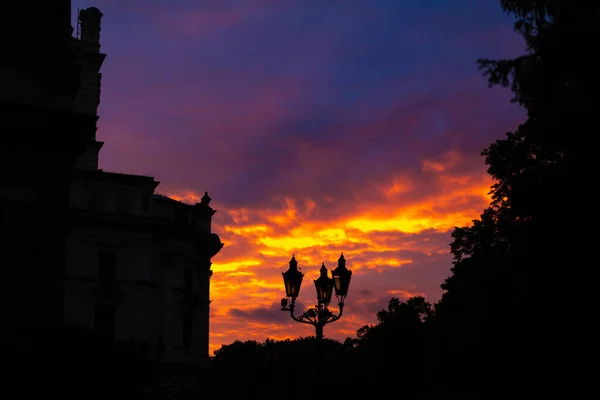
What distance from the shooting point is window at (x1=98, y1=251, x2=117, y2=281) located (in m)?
56.1

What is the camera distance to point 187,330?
60781 millimetres

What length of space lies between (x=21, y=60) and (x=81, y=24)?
38.8m

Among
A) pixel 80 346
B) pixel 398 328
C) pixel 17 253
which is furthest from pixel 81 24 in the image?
pixel 80 346

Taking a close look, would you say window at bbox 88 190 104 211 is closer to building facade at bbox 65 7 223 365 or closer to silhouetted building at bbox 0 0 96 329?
building facade at bbox 65 7 223 365

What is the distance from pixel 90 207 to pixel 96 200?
2.12ft

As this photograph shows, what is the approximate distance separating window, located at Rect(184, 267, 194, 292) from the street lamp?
3663 centimetres

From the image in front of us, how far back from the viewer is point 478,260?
39.6 metres

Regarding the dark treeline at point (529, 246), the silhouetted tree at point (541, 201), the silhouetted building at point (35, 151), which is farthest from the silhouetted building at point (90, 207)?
the silhouetted tree at point (541, 201)

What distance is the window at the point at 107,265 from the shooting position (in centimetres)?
5612

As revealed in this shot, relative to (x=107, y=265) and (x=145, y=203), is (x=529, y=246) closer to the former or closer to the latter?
(x=107, y=265)

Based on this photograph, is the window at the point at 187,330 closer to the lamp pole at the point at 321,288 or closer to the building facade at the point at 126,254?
the building facade at the point at 126,254

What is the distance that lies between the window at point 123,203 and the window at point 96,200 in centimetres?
106

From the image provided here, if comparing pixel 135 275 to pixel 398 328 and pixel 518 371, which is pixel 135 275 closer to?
pixel 398 328

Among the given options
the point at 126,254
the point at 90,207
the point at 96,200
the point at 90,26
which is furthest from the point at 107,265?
the point at 90,26
